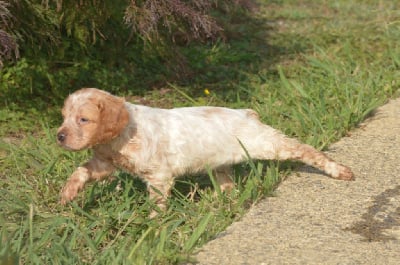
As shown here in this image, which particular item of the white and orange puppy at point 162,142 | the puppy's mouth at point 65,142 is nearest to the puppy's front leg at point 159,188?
the white and orange puppy at point 162,142

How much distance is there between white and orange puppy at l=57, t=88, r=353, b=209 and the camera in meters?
5.19

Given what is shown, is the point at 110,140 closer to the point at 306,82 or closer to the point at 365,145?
the point at 365,145

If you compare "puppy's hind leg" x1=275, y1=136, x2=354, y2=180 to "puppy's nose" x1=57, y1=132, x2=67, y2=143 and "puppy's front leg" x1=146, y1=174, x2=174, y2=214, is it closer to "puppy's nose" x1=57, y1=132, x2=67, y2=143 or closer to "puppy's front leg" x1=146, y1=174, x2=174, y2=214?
"puppy's front leg" x1=146, y1=174, x2=174, y2=214

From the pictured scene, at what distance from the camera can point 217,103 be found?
800 centimetres

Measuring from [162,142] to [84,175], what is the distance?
54cm

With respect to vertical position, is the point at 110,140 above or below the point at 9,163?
above

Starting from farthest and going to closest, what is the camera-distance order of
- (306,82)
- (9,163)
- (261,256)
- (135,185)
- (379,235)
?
(306,82) < (9,163) < (135,185) < (379,235) < (261,256)

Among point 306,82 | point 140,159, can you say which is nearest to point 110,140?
point 140,159

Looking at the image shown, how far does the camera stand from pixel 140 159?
541cm

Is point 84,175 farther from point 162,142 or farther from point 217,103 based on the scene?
point 217,103

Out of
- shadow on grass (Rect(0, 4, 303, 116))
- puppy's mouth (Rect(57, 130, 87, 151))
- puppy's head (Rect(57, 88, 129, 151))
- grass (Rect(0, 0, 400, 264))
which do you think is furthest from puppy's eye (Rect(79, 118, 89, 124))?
shadow on grass (Rect(0, 4, 303, 116))

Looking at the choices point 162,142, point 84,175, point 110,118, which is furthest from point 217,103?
point 110,118

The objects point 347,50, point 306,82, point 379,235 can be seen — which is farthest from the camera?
point 347,50

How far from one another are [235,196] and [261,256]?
34.0 inches
